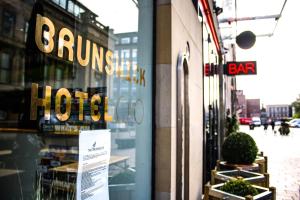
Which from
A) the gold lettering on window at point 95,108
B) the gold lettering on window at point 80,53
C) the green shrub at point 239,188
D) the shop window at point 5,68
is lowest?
the green shrub at point 239,188

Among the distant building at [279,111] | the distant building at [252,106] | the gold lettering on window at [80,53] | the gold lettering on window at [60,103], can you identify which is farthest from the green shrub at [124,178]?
the distant building at [279,111]

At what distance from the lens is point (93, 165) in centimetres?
202

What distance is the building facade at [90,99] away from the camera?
1.49 metres

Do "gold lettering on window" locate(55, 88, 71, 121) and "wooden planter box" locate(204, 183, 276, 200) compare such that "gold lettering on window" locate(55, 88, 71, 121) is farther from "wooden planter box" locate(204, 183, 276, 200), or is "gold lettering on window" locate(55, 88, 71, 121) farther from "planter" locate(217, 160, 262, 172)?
"planter" locate(217, 160, 262, 172)

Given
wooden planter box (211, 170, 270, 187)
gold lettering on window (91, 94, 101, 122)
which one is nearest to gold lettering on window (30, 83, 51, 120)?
gold lettering on window (91, 94, 101, 122)

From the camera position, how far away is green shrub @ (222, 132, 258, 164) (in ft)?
19.5

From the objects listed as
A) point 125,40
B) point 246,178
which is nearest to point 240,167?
point 246,178

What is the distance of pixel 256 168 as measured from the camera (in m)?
5.72

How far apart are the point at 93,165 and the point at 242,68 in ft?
27.2

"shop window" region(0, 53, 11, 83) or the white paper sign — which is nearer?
"shop window" region(0, 53, 11, 83)

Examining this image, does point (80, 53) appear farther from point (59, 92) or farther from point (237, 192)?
point (237, 192)

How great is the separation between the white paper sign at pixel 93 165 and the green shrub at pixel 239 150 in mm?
4366

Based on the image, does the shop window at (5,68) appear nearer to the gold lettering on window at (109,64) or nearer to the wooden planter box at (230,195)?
the gold lettering on window at (109,64)

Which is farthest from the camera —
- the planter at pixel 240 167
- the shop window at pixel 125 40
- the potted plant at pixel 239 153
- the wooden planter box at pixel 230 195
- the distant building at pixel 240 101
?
the distant building at pixel 240 101
